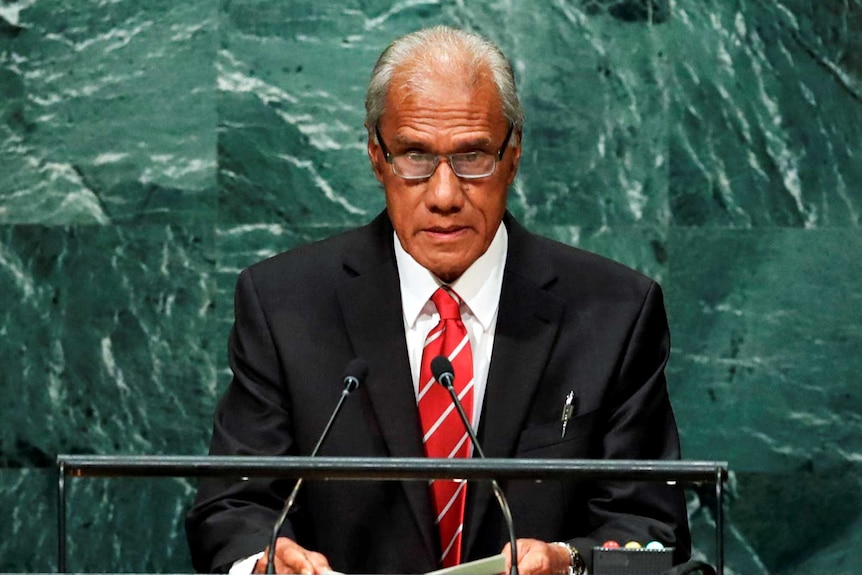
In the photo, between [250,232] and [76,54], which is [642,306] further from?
[76,54]

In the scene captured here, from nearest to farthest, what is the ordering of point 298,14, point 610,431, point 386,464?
point 386,464 → point 610,431 → point 298,14

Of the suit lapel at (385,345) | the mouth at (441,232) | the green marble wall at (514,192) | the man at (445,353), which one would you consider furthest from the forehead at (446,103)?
the green marble wall at (514,192)

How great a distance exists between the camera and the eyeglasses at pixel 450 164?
3.14 meters

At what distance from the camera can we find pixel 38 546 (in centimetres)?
481

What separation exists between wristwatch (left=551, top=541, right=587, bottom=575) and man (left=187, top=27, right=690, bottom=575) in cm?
11

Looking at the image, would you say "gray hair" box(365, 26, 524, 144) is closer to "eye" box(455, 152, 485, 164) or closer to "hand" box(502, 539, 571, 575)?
"eye" box(455, 152, 485, 164)

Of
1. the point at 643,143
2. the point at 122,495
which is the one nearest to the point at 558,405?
the point at 643,143

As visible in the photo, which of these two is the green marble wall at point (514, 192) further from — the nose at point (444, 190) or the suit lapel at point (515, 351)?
the nose at point (444, 190)

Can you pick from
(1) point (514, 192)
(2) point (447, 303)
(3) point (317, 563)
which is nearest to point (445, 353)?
(2) point (447, 303)

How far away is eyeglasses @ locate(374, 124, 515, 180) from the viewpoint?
3139 mm

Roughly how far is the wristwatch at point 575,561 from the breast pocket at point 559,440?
0.84 feet

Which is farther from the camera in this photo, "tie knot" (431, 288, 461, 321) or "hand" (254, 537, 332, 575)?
"tie knot" (431, 288, 461, 321)

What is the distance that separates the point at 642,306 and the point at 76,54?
2.16 metres

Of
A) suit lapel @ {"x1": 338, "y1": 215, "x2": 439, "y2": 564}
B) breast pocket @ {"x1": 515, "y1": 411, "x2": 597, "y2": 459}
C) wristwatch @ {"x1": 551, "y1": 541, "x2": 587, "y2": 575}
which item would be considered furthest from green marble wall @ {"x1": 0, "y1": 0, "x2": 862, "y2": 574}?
wristwatch @ {"x1": 551, "y1": 541, "x2": 587, "y2": 575}
